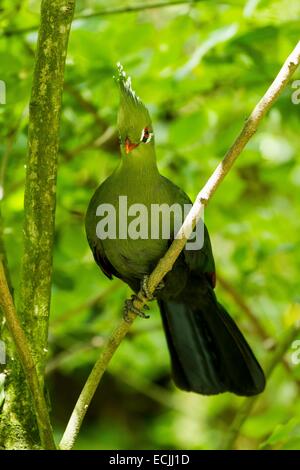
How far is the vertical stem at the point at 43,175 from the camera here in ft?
7.55

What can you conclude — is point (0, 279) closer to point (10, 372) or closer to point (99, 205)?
point (10, 372)

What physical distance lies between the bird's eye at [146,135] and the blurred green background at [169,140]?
1.18ft

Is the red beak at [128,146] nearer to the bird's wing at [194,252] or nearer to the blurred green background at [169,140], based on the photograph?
the bird's wing at [194,252]

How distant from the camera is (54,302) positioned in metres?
4.09

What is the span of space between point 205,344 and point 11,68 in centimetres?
156

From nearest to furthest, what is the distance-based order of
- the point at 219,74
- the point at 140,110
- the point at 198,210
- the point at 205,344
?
the point at 198,210 < the point at 140,110 < the point at 205,344 < the point at 219,74

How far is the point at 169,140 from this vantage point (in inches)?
152

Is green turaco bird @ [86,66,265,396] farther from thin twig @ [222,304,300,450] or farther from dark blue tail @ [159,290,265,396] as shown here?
thin twig @ [222,304,300,450]

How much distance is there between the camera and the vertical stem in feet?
7.55

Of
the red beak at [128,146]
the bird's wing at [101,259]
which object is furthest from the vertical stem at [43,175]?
the bird's wing at [101,259]

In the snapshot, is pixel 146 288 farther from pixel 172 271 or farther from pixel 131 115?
pixel 131 115

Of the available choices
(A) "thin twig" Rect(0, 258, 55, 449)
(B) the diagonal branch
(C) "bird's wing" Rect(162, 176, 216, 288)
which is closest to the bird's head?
(C) "bird's wing" Rect(162, 176, 216, 288)

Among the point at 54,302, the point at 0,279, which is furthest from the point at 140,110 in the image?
the point at 54,302

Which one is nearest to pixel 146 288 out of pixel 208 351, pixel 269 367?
pixel 208 351
